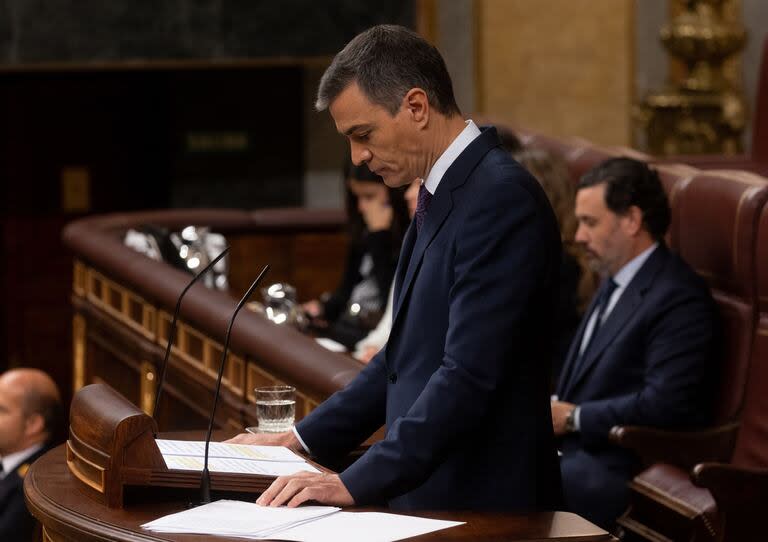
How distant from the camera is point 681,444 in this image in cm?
359

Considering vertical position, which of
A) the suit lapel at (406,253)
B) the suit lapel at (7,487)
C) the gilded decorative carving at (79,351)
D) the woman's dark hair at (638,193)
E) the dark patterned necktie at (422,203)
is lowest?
the gilded decorative carving at (79,351)

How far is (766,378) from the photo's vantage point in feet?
11.3

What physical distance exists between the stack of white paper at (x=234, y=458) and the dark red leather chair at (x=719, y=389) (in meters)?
1.45

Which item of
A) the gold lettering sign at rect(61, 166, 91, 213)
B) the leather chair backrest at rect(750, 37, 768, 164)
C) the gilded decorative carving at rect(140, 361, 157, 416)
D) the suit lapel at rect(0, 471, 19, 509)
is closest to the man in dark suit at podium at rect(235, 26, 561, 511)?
the suit lapel at rect(0, 471, 19, 509)

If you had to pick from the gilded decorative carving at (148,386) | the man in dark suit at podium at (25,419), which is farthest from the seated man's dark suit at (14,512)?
the gilded decorative carving at (148,386)

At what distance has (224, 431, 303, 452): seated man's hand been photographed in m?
2.32

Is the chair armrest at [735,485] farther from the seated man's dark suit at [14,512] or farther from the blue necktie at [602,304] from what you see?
the seated man's dark suit at [14,512]

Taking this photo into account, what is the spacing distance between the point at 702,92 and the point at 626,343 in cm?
425

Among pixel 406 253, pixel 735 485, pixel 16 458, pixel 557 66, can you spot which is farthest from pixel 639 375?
pixel 557 66

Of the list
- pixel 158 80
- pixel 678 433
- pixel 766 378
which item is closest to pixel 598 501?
pixel 678 433

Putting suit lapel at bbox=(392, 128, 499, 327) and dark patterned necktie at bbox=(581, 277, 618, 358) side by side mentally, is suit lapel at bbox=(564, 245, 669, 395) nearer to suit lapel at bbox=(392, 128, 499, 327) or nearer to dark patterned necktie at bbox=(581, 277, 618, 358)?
dark patterned necktie at bbox=(581, 277, 618, 358)

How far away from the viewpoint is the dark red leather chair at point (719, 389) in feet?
11.3

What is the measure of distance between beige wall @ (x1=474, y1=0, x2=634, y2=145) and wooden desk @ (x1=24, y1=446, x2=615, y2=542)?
609 centimetres

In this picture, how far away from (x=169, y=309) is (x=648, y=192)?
1.66 m
